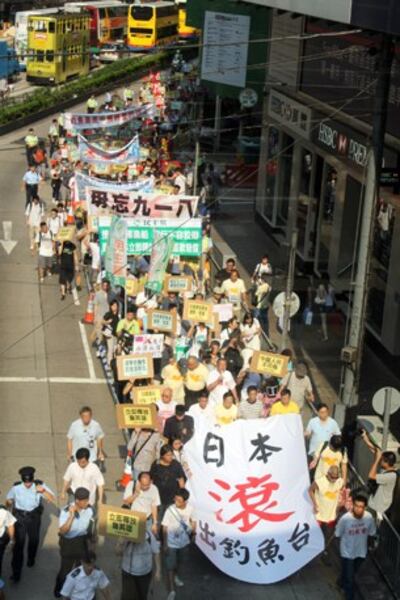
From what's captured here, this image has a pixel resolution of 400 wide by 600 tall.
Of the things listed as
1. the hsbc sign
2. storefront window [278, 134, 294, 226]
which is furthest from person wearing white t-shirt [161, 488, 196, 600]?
storefront window [278, 134, 294, 226]

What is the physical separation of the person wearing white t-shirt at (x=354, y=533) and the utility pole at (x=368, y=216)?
4.02 meters

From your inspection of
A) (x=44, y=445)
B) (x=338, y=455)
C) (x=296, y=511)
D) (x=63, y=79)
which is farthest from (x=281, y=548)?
(x=63, y=79)

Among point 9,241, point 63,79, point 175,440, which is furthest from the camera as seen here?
point 63,79

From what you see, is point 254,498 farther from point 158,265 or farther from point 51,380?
point 158,265

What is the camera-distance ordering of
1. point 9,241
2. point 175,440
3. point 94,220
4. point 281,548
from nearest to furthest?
point 281,548 → point 175,440 → point 94,220 → point 9,241

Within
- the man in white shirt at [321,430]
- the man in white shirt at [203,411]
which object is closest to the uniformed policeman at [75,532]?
the man in white shirt at [203,411]

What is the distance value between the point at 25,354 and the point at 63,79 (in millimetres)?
38937

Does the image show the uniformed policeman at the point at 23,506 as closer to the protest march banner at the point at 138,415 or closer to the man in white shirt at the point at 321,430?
the protest march banner at the point at 138,415

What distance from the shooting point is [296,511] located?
12.4 m

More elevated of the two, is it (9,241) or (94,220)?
(94,220)

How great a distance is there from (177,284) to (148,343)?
2.95 meters

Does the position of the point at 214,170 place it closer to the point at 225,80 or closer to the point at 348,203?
the point at 225,80

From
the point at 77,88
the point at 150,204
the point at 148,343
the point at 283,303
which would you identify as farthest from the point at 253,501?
the point at 77,88

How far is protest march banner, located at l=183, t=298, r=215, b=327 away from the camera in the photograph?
1764 centimetres
